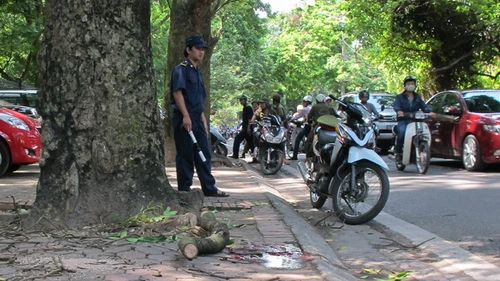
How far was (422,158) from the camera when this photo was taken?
11.4 m

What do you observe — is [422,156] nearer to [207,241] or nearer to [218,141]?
[218,141]

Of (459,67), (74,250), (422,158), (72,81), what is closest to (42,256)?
(74,250)

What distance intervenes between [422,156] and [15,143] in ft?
22.6

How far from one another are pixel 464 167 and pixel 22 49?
17.7m

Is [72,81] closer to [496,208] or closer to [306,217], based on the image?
[306,217]

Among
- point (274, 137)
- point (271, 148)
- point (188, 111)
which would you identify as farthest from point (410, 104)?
point (188, 111)

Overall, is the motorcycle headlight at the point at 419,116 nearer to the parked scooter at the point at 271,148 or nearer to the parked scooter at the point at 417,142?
the parked scooter at the point at 417,142

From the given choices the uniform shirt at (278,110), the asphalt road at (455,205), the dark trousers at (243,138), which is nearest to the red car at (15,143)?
the asphalt road at (455,205)

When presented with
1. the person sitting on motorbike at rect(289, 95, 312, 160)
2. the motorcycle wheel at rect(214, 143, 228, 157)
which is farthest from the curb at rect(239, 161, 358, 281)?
the motorcycle wheel at rect(214, 143, 228, 157)

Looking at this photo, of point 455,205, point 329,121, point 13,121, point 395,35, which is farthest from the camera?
point 395,35

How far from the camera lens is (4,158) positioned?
9.60 meters

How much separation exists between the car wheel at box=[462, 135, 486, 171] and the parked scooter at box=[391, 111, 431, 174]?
30.6 inches

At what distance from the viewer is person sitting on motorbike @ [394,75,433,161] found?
11.9m

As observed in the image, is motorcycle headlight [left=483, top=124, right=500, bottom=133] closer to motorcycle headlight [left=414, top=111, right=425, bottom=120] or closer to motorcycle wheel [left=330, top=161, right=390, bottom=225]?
motorcycle headlight [left=414, top=111, right=425, bottom=120]
